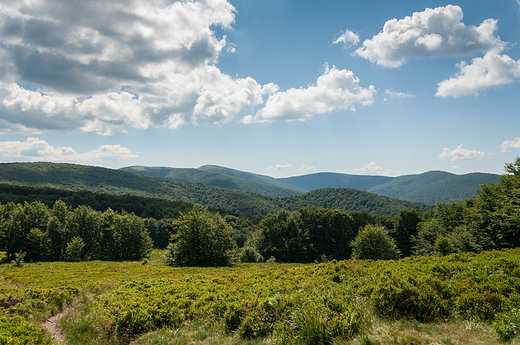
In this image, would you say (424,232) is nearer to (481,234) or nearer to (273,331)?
(481,234)

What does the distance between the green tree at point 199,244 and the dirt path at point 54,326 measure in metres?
25.1

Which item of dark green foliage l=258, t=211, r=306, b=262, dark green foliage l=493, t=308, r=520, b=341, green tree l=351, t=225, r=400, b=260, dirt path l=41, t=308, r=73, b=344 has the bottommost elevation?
dark green foliage l=258, t=211, r=306, b=262

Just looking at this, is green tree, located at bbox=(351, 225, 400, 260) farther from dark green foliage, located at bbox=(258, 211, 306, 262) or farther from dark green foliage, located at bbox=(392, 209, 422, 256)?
dark green foliage, located at bbox=(392, 209, 422, 256)

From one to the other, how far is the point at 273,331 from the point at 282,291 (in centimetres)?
330

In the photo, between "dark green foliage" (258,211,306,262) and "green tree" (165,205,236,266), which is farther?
"dark green foliage" (258,211,306,262)

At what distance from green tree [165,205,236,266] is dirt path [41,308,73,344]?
82.4 feet

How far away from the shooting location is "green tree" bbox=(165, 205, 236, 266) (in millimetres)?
36469

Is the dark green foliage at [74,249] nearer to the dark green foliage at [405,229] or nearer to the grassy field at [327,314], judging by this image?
the grassy field at [327,314]

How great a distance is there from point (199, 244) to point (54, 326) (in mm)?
26939

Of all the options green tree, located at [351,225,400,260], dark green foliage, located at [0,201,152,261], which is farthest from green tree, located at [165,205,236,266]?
green tree, located at [351,225,400,260]

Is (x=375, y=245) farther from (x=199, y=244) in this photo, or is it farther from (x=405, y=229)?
(x=405, y=229)

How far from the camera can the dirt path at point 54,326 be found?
8883 millimetres

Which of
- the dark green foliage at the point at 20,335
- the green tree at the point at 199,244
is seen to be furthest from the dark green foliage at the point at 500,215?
the green tree at the point at 199,244

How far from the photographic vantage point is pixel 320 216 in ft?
264
